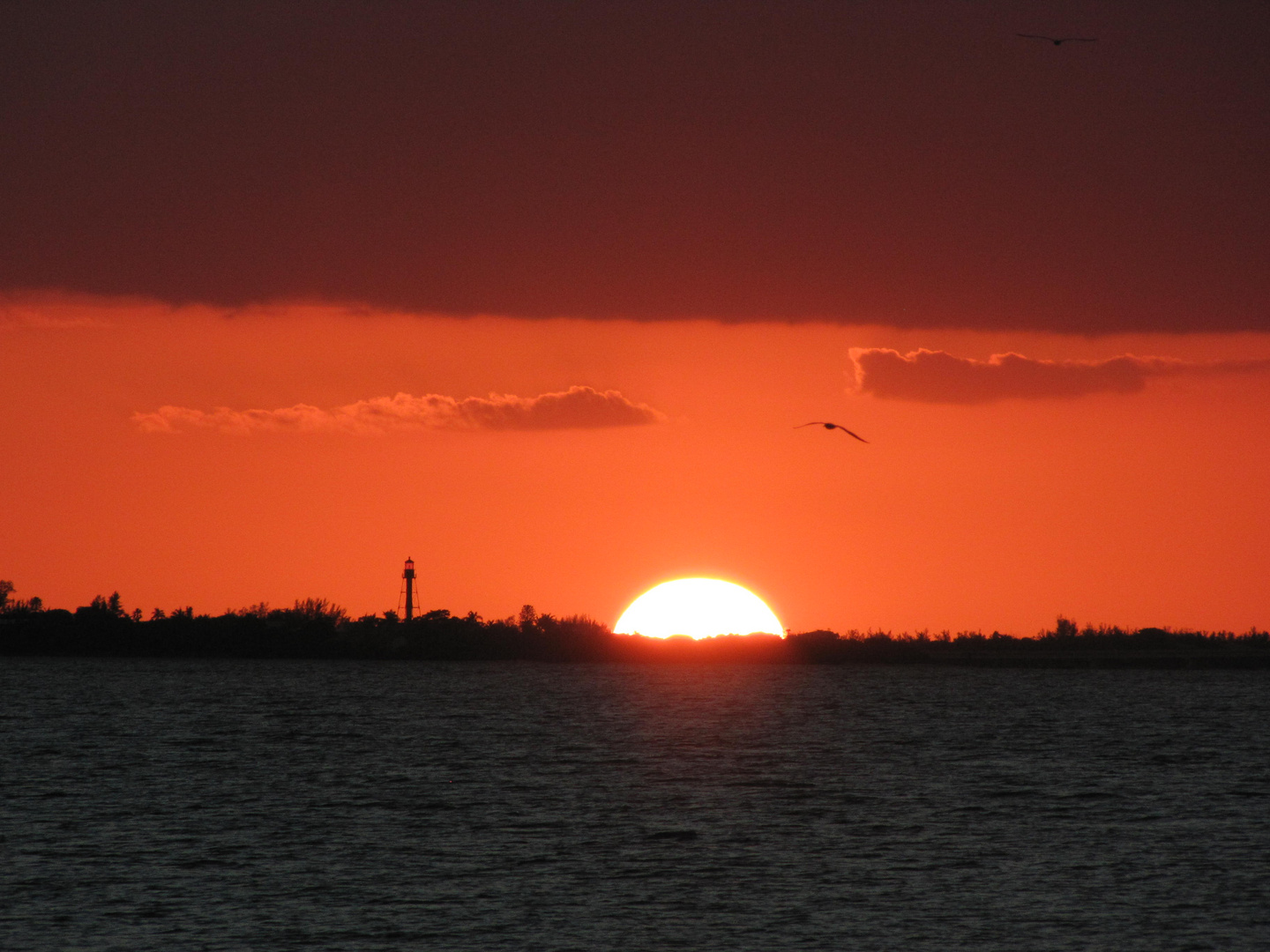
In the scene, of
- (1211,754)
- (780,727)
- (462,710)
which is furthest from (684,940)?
(462,710)

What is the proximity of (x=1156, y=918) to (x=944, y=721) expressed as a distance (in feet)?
309

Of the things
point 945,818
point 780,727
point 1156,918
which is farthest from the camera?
point 780,727

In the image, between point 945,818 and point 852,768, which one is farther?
point 852,768

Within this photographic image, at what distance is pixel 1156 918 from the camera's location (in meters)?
41.4

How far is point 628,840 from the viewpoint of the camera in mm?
56281

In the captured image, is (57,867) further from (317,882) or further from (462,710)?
(462,710)

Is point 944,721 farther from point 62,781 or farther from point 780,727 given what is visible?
point 62,781

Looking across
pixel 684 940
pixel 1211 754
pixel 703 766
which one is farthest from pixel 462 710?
pixel 684 940

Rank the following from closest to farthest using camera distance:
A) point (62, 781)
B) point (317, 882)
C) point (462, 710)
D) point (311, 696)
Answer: point (317, 882)
point (62, 781)
point (462, 710)
point (311, 696)

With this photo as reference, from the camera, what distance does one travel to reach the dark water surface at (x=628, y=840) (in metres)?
40.1

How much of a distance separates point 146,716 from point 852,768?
7298 cm

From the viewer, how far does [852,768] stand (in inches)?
3381

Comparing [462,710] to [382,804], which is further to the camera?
[462,710]

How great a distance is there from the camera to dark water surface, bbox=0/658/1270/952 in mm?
40094
